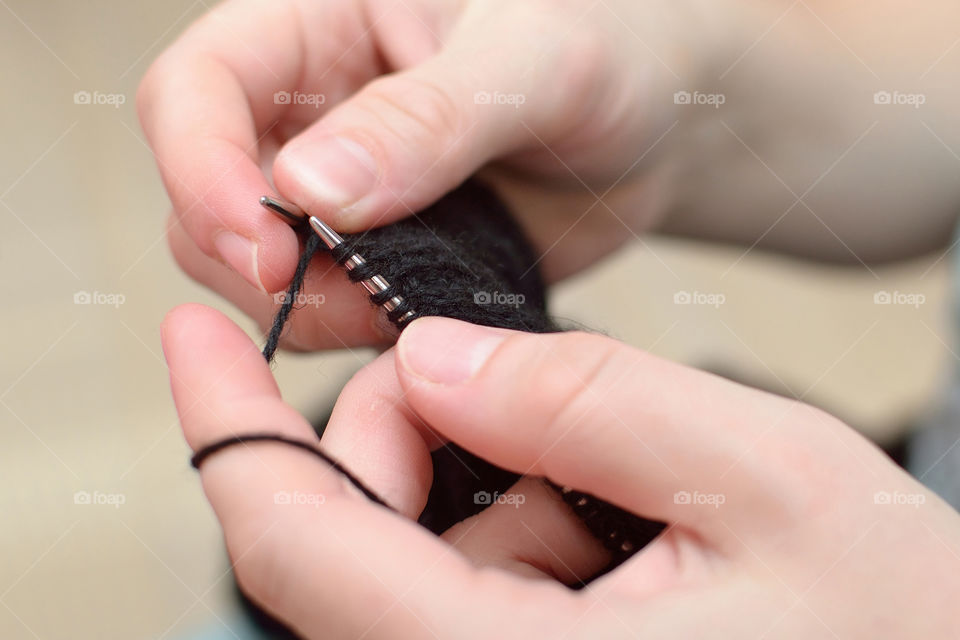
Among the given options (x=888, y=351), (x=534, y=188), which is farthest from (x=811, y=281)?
(x=534, y=188)

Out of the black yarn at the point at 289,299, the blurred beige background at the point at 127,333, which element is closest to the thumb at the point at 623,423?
the black yarn at the point at 289,299

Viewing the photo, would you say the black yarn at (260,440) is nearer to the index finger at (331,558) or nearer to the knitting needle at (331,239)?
the index finger at (331,558)

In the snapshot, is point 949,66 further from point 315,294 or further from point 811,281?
point 315,294

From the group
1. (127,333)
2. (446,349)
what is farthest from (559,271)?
(127,333)

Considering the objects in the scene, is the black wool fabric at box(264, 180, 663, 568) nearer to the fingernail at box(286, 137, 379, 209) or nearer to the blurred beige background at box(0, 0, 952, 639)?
the fingernail at box(286, 137, 379, 209)

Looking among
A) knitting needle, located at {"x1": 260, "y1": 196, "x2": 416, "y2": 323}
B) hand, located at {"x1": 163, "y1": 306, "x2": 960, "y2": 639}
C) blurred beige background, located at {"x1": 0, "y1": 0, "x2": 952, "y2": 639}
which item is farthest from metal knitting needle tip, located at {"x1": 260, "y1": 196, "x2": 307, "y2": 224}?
blurred beige background, located at {"x1": 0, "y1": 0, "x2": 952, "y2": 639}
